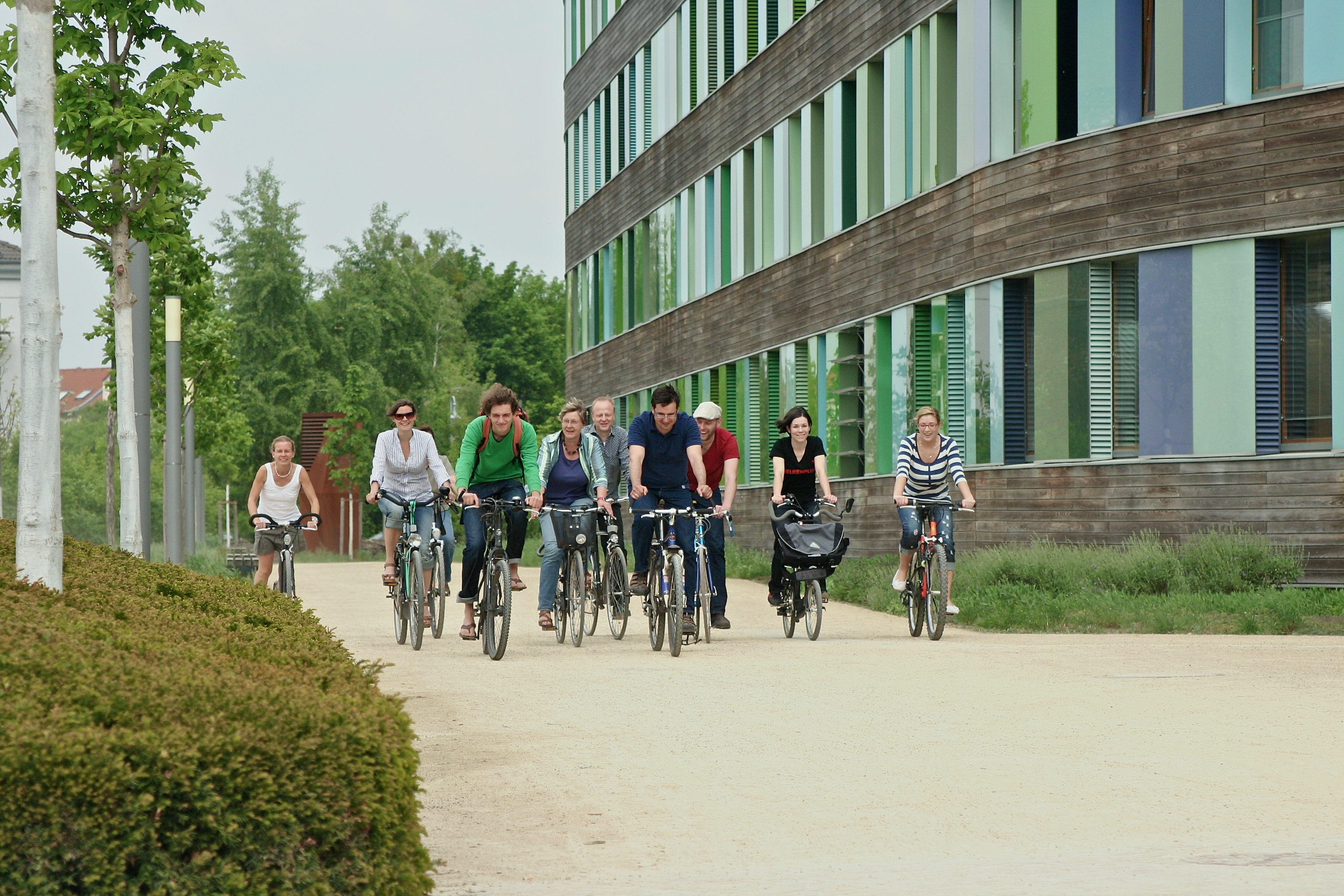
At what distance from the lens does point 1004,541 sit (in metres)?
20.9

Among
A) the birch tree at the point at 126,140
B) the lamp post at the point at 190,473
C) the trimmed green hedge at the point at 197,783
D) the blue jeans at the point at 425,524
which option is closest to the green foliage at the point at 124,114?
the birch tree at the point at 126,140

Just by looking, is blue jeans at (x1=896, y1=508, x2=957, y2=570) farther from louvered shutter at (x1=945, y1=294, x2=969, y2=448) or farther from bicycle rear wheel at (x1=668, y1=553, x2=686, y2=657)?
louvered shutter at (x1=945, y1=294, x2=969, y2=448)

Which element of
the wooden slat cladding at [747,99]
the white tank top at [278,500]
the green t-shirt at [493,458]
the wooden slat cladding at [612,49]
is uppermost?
the wooden slat cladding at [612,49]

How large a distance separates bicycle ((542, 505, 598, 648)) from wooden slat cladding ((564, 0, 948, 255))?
11.6 metres

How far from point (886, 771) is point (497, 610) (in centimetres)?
576

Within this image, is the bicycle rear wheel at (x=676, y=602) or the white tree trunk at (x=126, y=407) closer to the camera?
the bicycle rear wheel at (x=676, y=602)

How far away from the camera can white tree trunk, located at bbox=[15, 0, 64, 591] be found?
844cm

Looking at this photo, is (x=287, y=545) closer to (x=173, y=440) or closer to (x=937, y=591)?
(x=173, y=440)

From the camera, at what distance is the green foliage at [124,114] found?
51.1 ft

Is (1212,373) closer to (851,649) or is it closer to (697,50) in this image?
(851,649)

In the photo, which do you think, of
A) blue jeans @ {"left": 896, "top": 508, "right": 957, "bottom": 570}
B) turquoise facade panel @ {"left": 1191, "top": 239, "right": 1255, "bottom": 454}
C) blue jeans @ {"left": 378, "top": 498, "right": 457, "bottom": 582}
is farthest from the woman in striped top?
turquoise facade panel @ {"left": 1191, "top": 239, "right": 1255, "bottom": 454}

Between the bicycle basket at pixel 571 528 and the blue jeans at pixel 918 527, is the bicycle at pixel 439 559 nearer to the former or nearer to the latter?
the bicycle basket at pixel 571 528

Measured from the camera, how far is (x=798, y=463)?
48.9ft

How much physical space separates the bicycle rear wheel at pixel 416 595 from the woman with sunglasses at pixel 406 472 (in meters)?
0.21
